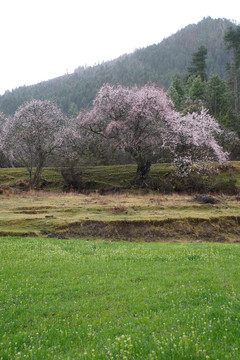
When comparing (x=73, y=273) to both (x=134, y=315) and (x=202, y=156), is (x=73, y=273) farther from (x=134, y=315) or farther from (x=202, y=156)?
(x=202, y=156)

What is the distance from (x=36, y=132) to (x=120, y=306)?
132 feet

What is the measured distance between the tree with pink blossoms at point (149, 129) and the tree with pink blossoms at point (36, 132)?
7.71 metres

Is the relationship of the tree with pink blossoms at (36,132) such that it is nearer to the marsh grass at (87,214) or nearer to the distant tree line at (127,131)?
the distant tree line at (127,131)

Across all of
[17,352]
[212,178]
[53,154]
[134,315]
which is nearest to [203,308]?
[134,315]

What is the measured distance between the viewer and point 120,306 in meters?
7.33

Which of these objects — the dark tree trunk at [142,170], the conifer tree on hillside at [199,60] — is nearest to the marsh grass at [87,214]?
the dark tree trunk at [142,170]

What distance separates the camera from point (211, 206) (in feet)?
83.2

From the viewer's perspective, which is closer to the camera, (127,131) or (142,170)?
(127,131)

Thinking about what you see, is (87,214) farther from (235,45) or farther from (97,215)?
(235,45)

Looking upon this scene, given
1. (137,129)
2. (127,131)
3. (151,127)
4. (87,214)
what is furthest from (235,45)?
(87,214)

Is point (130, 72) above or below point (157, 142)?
above

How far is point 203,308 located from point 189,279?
252 cm

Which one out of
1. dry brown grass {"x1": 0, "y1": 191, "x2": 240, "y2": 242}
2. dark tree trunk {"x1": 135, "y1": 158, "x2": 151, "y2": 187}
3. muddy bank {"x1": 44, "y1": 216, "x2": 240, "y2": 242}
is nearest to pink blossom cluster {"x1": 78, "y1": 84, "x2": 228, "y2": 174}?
dark tree trunk {"x1": 135, "y1": 158, "x2": 151, "y2": 187}

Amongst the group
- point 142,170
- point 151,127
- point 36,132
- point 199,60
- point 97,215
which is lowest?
point 142,170
